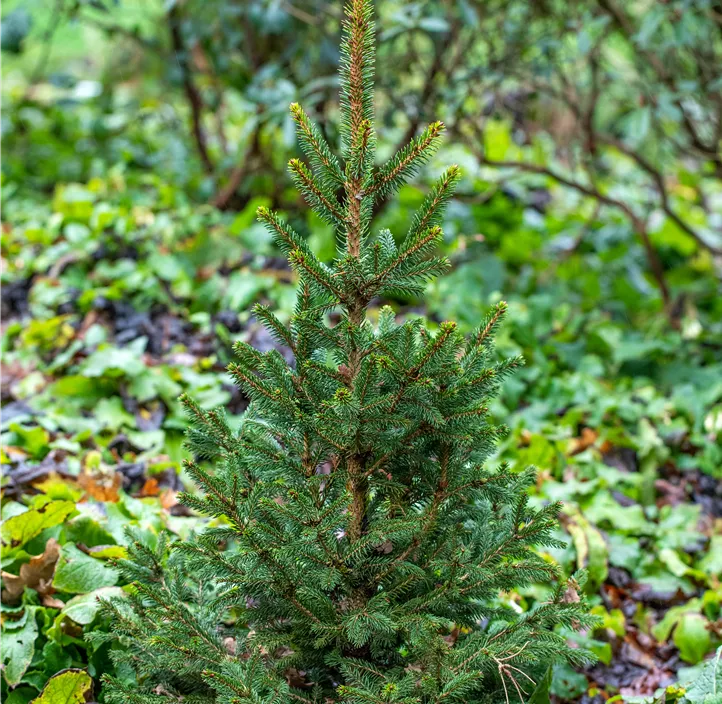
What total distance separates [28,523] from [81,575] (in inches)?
9.2

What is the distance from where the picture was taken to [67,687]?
1810mm

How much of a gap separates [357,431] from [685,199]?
5.49 m

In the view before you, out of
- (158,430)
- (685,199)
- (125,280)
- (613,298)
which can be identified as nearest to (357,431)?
(158,430)

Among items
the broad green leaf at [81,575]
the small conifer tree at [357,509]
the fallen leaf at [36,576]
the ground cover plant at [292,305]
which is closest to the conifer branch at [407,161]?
the small conifer tree at [357,509]

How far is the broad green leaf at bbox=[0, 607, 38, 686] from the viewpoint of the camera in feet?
6.22

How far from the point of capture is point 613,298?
4746 mm

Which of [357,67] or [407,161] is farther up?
[357,67]

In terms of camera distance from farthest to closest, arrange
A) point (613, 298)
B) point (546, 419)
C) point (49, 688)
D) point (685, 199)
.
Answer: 1. point (685, 199)
2. point (613, 298)
3. point (546, 419)
4. point (49, 688)

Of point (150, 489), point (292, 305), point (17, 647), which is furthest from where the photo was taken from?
point (292, 305)

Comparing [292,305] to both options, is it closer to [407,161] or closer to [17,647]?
[17,647]

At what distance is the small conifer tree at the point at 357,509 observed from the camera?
60.5 inches

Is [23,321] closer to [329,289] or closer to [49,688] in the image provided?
[49,688]

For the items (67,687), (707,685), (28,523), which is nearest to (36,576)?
(28,523)

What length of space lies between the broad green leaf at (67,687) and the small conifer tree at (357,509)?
0.45 feet
